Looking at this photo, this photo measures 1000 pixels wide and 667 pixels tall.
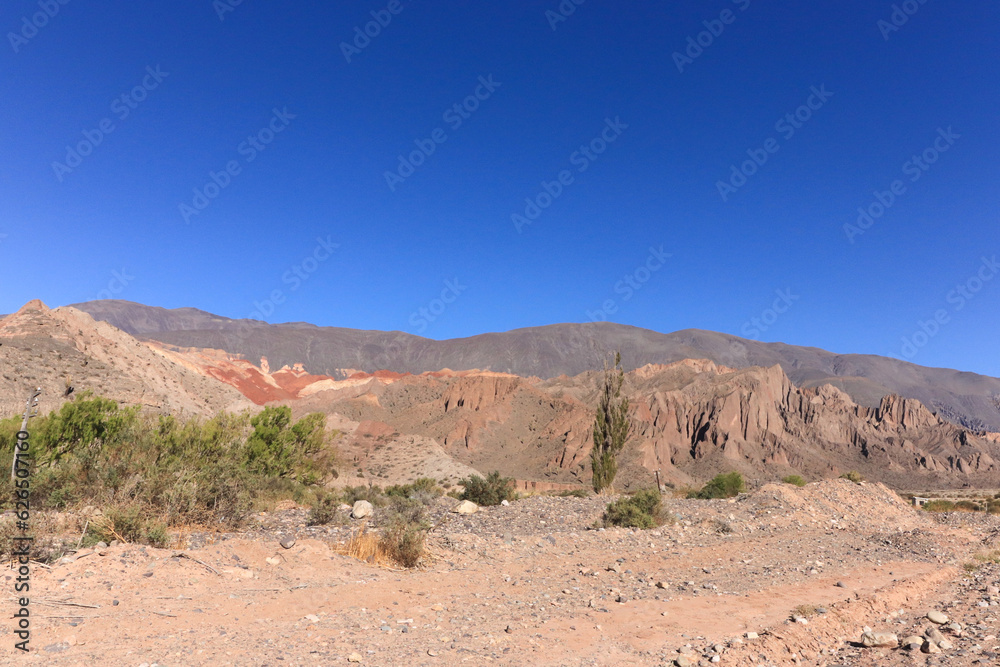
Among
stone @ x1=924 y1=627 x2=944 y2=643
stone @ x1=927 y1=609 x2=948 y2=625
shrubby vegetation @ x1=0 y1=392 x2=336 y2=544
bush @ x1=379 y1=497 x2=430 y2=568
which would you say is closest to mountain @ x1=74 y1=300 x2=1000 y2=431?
shrubby vegetation @ x1=0 y1=392 x2=336 y2=544

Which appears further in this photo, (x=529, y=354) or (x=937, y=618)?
(x=529, y=354)

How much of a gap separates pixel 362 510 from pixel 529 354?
148067 mm

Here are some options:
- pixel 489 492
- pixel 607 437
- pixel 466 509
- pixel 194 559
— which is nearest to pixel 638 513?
pixel 466 509

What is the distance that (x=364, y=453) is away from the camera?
41531 mm

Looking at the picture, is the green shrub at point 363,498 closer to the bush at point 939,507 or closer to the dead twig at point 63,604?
the dead twig at point 63,604

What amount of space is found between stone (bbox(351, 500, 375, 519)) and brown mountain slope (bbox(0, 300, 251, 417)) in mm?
21350

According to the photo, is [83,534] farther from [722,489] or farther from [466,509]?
[722,489]

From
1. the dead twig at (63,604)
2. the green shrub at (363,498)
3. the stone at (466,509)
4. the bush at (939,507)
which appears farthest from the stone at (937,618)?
the bush at (939,507)

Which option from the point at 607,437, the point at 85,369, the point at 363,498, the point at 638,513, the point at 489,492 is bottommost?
the point at 363,498

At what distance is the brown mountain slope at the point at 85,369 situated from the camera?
31703 mm

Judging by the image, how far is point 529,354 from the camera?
161500mm

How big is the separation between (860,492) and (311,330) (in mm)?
168714

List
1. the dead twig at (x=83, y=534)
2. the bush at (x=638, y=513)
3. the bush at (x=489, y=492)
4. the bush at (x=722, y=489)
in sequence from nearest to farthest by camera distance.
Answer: the dead twig at (x=83, y=534), the bush at (x=638, y=513), the bush at (x=489, y=492), the bush at (x=722, y=489)

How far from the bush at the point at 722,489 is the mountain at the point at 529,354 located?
111 meters
